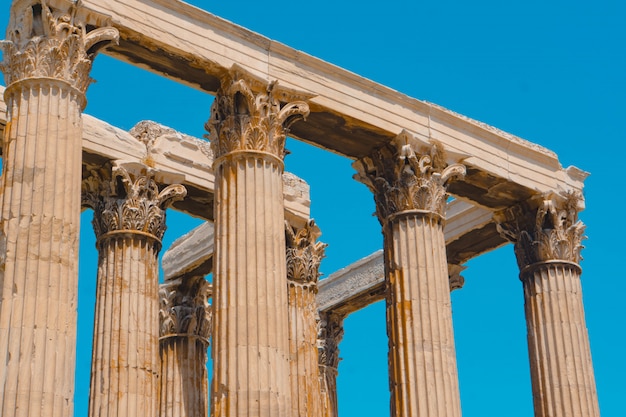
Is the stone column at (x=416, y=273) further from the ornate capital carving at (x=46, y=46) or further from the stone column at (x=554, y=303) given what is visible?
the ornate capital carving at (x=46, y=46)

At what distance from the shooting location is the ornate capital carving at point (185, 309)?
36906mm

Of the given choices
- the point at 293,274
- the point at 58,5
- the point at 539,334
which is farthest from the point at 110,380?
the point at 539,334

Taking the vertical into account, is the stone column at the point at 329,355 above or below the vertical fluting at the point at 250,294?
above

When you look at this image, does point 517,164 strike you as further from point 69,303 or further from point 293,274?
point 69,303

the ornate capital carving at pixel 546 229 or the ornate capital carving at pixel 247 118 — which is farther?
the ornate capital carving at pixel 546 229

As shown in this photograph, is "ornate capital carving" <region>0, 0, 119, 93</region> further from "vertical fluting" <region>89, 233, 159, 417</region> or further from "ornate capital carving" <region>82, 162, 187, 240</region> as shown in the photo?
"vertical fluting" <region>89, 233, 159, 417</region>

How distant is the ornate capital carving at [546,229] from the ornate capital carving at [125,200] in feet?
29.9

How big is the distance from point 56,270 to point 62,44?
4.90m

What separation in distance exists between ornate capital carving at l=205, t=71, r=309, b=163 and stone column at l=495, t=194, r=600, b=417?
348 inches

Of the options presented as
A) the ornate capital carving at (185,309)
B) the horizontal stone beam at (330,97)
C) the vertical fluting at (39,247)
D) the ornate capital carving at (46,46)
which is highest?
the horizontal stone beam at (330,97)

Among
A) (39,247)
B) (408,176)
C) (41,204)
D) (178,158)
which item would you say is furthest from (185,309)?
(39,247)

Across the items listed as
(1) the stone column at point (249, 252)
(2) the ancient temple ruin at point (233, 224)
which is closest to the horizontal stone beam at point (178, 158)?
(2) the ancient temple ruin at point (233, 224)

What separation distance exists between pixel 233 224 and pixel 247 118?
2647mm

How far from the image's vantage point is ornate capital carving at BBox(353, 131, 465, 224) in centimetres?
3219
